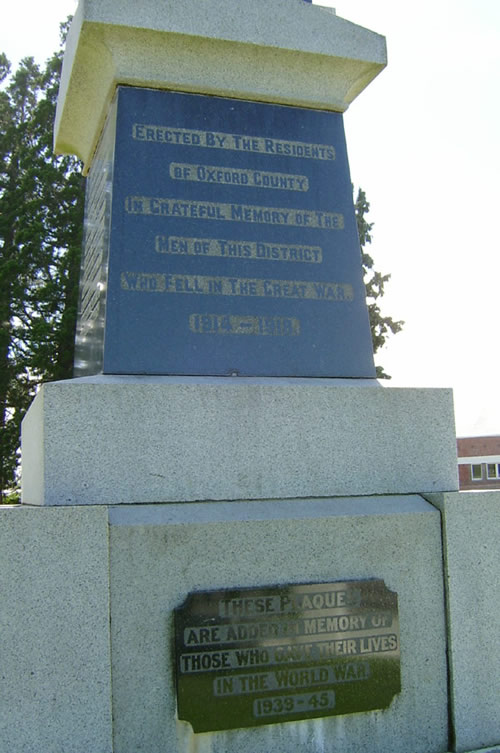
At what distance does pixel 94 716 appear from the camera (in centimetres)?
297

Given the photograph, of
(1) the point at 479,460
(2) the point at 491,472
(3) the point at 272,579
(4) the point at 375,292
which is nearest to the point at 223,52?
(3) the point at 272,579

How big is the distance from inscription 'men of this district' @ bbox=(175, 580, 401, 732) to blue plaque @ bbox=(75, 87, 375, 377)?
3.52ft

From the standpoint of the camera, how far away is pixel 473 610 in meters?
3.57

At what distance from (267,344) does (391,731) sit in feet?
5.80

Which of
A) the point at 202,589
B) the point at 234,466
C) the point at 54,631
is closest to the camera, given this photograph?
the point at 54,631

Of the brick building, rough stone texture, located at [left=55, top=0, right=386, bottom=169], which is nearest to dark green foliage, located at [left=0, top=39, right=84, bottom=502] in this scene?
rough stone texture, located at [left=55, top=0, right=386, bottom=169]

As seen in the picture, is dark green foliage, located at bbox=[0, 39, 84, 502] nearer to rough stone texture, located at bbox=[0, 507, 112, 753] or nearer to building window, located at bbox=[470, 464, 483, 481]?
rough stone texture, located at bbox=[0, 507, 112, 753]

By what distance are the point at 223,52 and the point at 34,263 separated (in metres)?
16.7

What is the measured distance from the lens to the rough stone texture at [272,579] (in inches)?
122

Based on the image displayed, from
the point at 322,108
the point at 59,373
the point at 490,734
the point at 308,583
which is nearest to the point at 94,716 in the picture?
the point at 308,583

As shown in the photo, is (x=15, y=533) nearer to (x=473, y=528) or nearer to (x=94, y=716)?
(x=94, y=716)

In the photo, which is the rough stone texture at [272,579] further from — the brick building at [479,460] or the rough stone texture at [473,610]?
the brick building at [479,460]

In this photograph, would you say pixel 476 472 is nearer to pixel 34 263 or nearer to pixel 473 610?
pixel 34 263

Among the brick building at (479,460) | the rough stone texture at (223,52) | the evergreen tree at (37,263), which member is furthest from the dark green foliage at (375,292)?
the brick building at (479,460)
